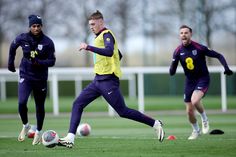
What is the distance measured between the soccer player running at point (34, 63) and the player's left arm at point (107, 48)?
2.04 m

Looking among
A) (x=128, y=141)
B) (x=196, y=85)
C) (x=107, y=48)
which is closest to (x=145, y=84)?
(x=196, y=85)

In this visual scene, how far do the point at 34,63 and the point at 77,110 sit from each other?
81.7 inches

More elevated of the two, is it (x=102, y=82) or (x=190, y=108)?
(x=102, y=82)

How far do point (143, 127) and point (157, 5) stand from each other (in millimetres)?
15222

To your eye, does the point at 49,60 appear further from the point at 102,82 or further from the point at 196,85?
the point at 196,85

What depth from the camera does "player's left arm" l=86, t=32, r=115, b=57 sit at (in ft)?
38.1

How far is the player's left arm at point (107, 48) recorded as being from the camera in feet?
38.1

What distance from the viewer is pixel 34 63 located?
14.0 meters

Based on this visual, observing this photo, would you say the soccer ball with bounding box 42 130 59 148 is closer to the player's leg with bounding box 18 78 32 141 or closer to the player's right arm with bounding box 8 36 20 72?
the player's leg with bounding box 18 78 32 141

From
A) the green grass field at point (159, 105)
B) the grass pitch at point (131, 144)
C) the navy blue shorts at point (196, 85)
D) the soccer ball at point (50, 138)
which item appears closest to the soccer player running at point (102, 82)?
the soccer ball at point (50, 138)

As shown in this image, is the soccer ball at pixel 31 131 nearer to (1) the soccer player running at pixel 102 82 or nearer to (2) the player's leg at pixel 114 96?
(1) the soccer player running at pixel 102 82

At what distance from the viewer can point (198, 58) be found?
50.4ft

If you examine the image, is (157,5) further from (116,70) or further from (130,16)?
(116,70)

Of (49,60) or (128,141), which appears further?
(128,141)
